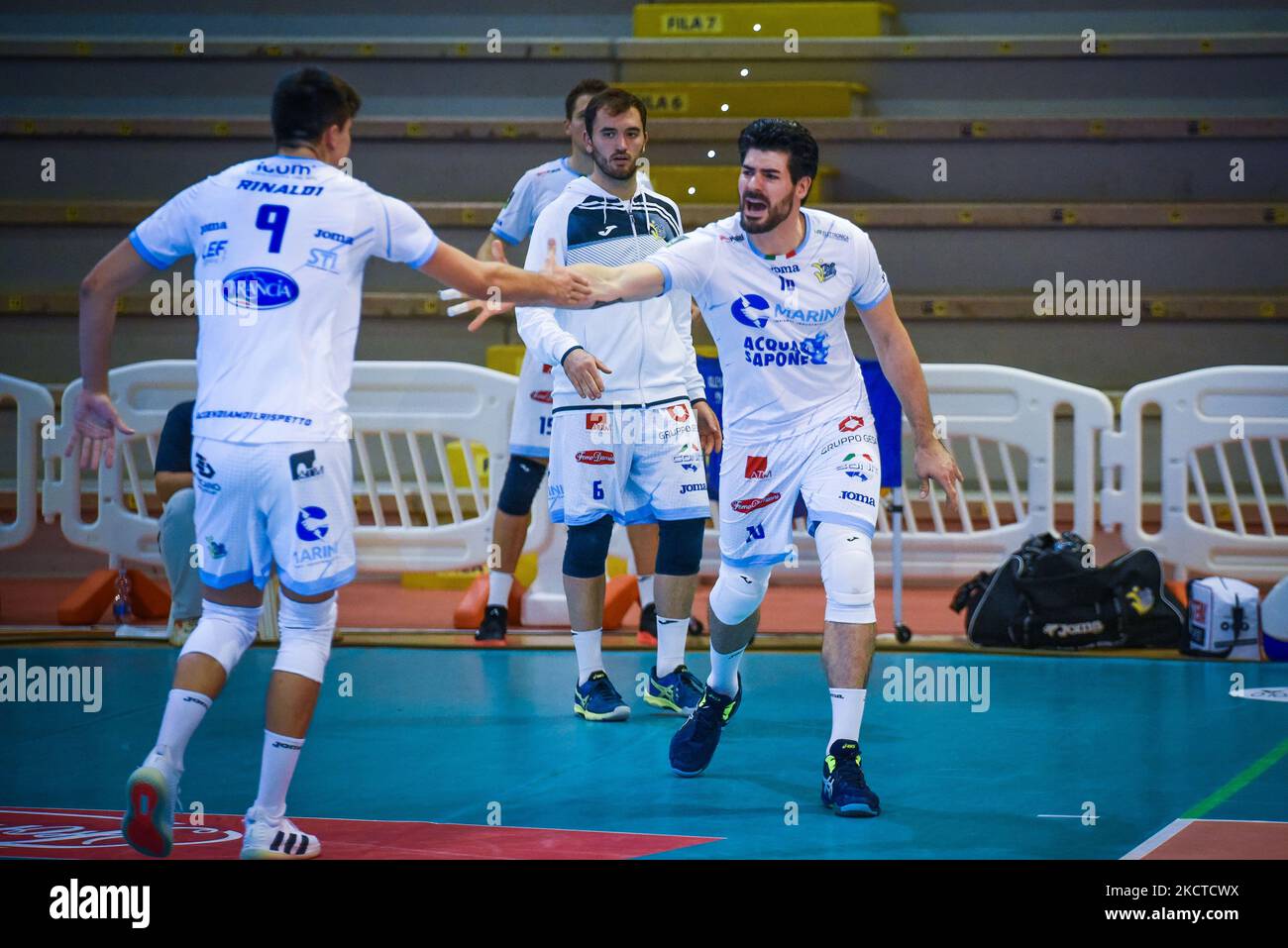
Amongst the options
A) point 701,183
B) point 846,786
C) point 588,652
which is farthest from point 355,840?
point 701,183

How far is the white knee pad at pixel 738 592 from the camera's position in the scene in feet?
17.9

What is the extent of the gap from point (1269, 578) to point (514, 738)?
4.78 meters

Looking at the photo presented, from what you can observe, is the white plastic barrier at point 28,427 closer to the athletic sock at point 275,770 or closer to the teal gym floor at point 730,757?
the teal gym floor at point 730,757

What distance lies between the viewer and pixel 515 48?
1281 cm

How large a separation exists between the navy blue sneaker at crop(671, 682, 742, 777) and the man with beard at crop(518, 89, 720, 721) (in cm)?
85

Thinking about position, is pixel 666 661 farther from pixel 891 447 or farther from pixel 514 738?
pixel 891 447

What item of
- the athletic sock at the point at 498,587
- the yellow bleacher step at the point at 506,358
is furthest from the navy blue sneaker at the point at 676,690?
the yellow bleacher step at the point at 506,358

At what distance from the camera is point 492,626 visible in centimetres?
816


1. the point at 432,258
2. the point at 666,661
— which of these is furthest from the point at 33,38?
the point at 432,258

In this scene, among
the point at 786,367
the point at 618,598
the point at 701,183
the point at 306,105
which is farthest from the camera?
the point at 701,183

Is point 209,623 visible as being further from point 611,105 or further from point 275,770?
point 611,105

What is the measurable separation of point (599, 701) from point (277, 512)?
7.69 feet

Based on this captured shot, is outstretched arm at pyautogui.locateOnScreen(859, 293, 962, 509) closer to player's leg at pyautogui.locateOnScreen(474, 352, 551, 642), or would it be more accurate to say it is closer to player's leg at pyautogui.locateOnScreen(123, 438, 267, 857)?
player's leg at pyautogui.locateOnScreen(123, 438, 267, 857)

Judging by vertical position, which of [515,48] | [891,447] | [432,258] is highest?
[515,48]
